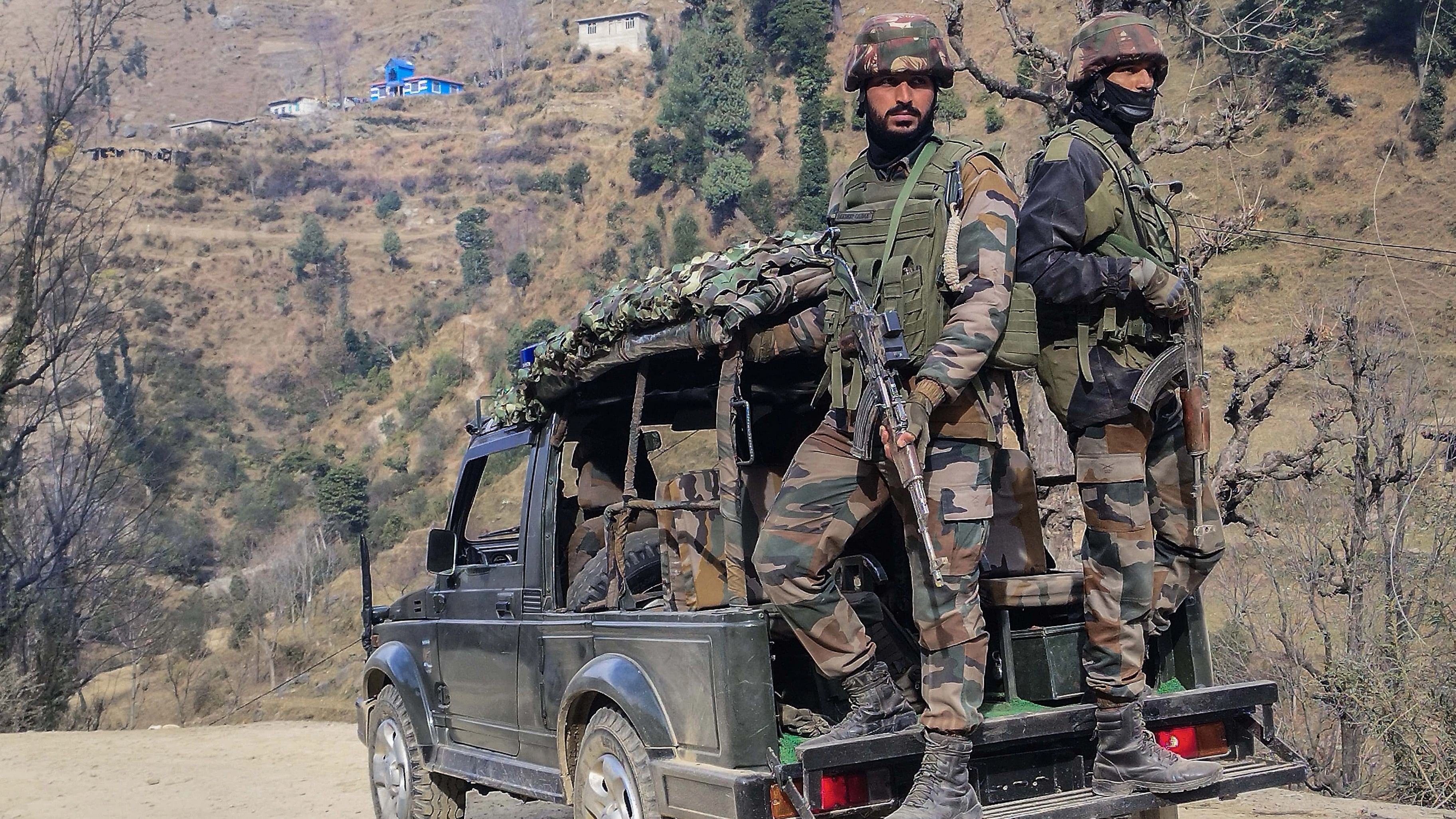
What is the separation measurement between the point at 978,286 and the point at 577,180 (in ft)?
237

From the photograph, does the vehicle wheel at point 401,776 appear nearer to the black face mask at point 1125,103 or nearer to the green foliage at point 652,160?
the black face mask at point 1125,103

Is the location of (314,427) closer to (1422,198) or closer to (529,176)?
(529,176)

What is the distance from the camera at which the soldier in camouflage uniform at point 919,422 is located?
416 cm

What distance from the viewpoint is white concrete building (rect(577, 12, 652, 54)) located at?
91.2 m

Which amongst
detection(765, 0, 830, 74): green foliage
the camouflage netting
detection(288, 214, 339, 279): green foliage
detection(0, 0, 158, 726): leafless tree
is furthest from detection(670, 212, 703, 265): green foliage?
the camouflage netting

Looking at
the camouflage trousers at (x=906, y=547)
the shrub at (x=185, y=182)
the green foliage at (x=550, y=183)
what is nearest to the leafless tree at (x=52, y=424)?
the camouflage trousers at (x=906, y=547)

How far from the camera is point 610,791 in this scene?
4906 millimetres

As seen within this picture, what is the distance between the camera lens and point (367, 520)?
176 ft

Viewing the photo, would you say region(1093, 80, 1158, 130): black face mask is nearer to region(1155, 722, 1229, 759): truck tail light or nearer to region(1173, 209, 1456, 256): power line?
region(1155, 722, 1229, 759): truck tail light

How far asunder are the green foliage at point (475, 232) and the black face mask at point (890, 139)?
235ft

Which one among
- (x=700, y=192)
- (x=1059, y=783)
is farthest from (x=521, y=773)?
(x=700, y=192)

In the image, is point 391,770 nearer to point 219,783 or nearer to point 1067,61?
point 219,783

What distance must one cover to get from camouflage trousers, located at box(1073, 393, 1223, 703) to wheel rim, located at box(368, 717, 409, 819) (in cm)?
379

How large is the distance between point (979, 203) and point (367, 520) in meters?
51.7
